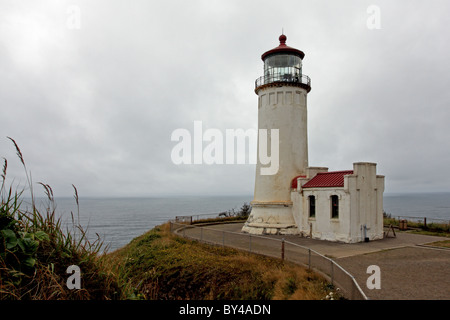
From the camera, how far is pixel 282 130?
2116cm

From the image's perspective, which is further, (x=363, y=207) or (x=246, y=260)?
(x=363, y=207)

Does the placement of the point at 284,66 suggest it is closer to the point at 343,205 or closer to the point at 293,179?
the point at 293,179

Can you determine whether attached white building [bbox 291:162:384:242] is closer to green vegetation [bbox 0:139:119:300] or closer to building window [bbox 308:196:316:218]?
building window [bbox 308:196:316:218]

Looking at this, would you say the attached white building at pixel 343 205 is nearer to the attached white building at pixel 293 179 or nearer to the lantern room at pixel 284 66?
the attached white building at pixel 293 179

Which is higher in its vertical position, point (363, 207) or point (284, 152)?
point (284, 152)

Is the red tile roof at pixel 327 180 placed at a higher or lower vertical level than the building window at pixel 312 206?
higher

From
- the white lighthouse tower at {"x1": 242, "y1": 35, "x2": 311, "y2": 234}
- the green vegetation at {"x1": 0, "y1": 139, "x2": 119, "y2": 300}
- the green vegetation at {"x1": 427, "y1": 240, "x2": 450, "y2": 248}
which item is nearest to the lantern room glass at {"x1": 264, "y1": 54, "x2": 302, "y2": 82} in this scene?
the white lighthouse tower at {"x1": 242, "y1": 35, "x2": 311, "y2": 234}

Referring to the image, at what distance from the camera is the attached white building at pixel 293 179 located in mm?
18312

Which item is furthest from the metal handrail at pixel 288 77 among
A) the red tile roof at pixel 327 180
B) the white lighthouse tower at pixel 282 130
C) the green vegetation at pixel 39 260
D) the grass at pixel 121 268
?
the green vegetation at pixel 39 260

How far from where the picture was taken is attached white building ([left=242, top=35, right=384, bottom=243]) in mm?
18312
